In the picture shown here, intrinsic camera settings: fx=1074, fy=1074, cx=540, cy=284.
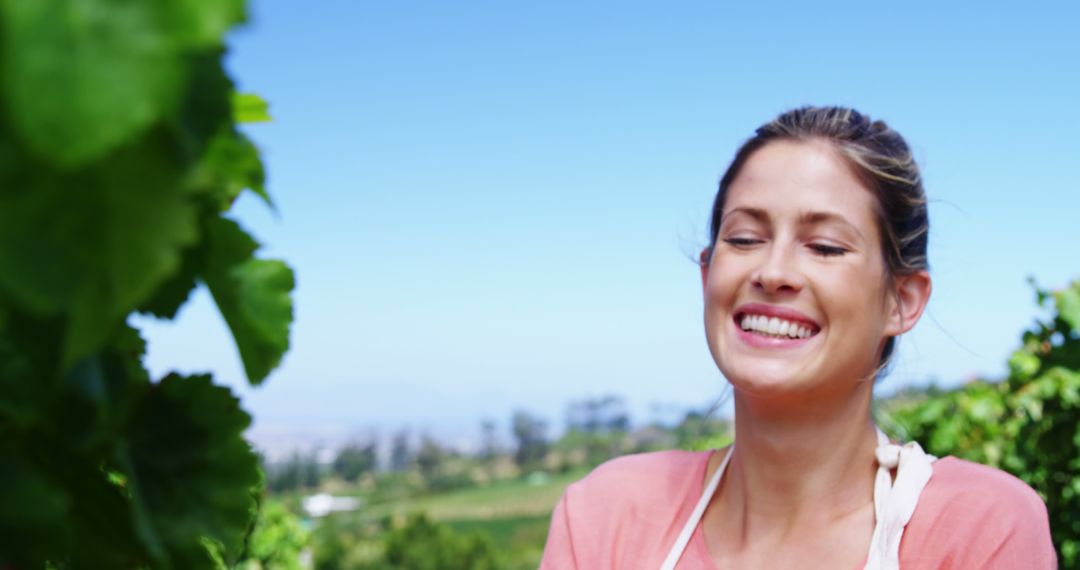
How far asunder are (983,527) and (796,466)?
35 centimetres

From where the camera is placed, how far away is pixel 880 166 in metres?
2.13

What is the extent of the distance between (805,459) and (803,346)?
25cm

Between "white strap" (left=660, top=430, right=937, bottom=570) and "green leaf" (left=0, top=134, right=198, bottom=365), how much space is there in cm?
172

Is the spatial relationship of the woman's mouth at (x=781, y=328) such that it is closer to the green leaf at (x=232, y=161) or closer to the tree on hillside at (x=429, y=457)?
the green leaf at (x=232, y=161)

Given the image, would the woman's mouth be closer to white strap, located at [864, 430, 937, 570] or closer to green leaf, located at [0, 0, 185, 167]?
white strap, located at [864, 430, 937, 570]

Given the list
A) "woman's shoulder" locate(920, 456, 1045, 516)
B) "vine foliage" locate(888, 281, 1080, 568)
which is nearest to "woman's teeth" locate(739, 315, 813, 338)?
"woman's shoulder" locate(920, 456, 1045, 516)

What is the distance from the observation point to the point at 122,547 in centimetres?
72

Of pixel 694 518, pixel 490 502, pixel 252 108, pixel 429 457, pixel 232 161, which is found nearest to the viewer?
pixel 232 161

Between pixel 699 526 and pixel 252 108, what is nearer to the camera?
pixel 252 108

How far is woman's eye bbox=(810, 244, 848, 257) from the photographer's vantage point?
2014mm

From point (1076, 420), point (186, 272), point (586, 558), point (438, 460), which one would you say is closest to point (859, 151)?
point (586, 558)

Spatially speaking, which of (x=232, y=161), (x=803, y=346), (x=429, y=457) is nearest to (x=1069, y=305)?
(x=803, y=346)

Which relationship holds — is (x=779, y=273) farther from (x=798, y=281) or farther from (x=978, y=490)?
(x=978, y=490)

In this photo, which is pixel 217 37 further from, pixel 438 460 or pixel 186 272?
pixel 438 460
